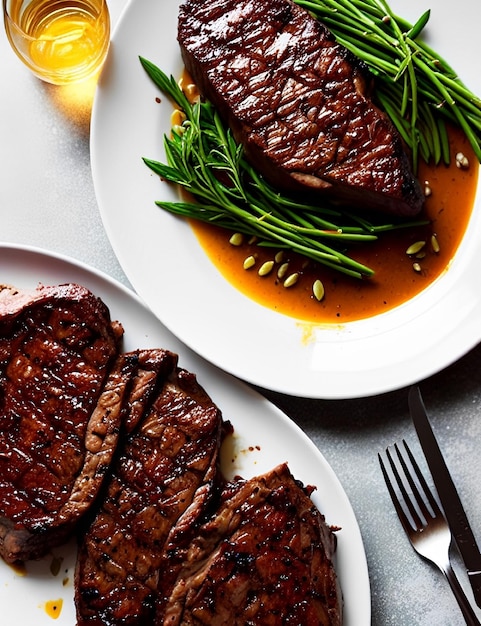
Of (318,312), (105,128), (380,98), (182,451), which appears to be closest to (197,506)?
(182,451)

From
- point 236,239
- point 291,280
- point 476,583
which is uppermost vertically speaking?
point 236,239

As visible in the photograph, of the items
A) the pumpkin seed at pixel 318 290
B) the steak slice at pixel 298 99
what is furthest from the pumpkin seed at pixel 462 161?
the pumpkin seed at pixel 318 290

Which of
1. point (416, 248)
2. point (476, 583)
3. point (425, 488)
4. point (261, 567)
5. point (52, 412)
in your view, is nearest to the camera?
point (261, 567)

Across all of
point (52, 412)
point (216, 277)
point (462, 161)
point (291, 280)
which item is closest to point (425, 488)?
point (291, 280)

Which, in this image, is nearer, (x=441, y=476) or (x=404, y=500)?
(x=441, y=476)

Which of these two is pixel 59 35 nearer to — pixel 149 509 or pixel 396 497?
pixel 149 509

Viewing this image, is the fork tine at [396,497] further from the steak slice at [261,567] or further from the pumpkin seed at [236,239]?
the pumpkin seed at [236,239]
